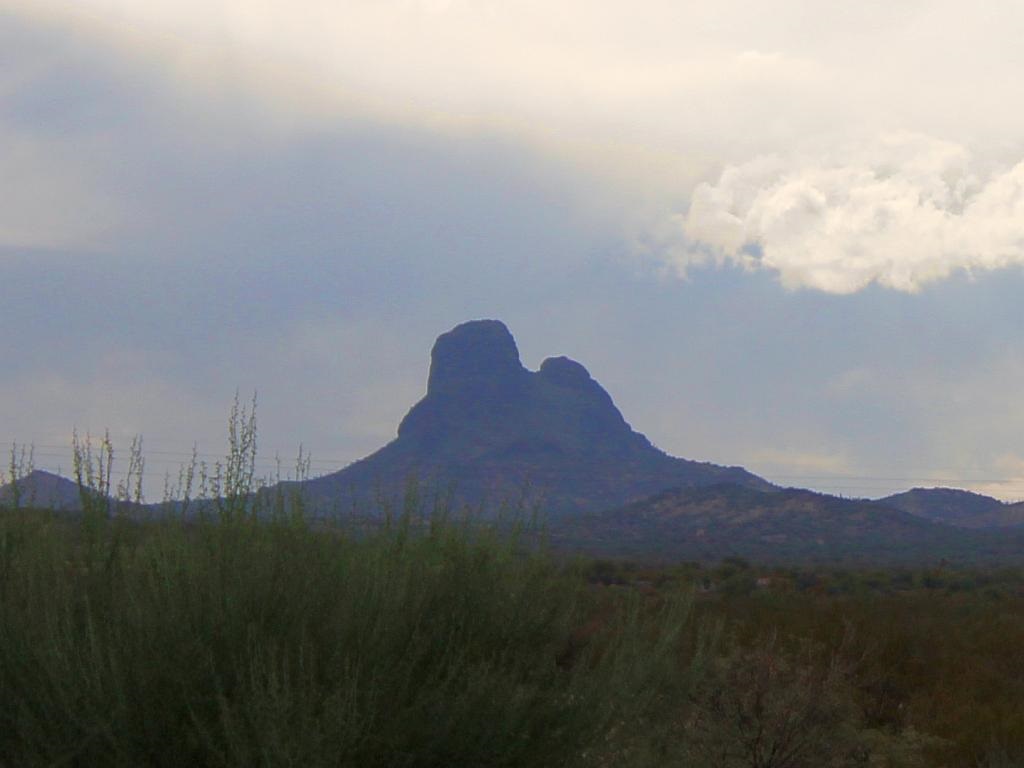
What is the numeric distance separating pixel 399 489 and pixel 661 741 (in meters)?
3.49

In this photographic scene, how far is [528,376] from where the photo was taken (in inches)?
6718

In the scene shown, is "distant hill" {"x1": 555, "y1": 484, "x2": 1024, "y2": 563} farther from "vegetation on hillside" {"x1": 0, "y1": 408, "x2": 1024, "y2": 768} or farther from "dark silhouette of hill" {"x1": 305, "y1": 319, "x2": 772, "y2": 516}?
"vegetation on hillside" {"x1": 0, "y1": 408, "x2": 1024, "y2": 768}

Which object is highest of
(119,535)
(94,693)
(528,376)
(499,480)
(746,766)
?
(528,376)

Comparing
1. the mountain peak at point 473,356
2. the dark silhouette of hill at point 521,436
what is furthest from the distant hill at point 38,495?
the mountain peak at point 473,356

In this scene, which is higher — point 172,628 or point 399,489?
point 399,489

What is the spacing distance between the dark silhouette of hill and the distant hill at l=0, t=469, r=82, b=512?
283 feet

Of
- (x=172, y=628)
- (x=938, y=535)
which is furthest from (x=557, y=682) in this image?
(x=938, y=535)

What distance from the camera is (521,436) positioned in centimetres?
14062

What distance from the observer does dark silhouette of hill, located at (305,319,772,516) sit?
12238 cm

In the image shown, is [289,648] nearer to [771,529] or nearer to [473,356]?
[771,529]

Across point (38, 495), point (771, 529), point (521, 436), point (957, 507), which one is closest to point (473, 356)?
point (521, 436)

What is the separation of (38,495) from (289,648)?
3703mm

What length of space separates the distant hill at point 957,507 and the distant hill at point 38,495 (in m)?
110

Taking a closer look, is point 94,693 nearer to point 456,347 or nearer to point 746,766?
point 746,766
